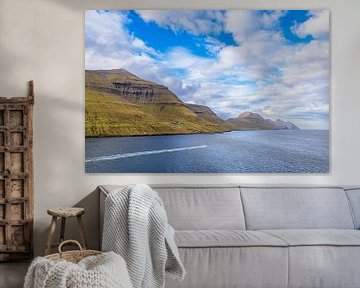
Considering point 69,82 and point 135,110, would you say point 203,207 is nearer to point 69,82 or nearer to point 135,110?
point 135,110

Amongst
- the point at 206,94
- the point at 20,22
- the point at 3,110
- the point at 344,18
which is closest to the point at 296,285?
the point at 206,94

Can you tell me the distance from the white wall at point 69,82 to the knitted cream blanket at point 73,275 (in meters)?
1.60

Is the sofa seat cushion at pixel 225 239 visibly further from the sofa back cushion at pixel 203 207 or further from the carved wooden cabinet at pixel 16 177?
the carved wooden cabinet at pixel 16 177

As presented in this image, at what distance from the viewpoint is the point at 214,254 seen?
2984 millimetres

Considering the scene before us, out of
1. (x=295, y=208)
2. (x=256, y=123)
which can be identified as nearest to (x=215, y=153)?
(x=256, y=123)

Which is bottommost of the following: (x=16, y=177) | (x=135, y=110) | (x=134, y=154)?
(x=16, y=177)

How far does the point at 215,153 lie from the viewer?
12.8ft

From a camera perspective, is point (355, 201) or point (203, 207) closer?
→ point (203, 207)

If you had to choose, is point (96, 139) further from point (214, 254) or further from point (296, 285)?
point (296, 285)

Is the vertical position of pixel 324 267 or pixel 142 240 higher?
pixel 142 240

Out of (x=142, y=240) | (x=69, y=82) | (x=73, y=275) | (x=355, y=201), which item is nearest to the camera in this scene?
(x=73, y=275)

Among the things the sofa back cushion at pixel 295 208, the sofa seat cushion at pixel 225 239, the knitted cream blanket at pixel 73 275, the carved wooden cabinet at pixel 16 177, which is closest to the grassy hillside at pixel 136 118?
the carved wooden cabinet at pixel 16 177

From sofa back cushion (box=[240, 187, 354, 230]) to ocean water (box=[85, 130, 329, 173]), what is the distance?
28cm

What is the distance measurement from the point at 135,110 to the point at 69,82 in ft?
2.04
